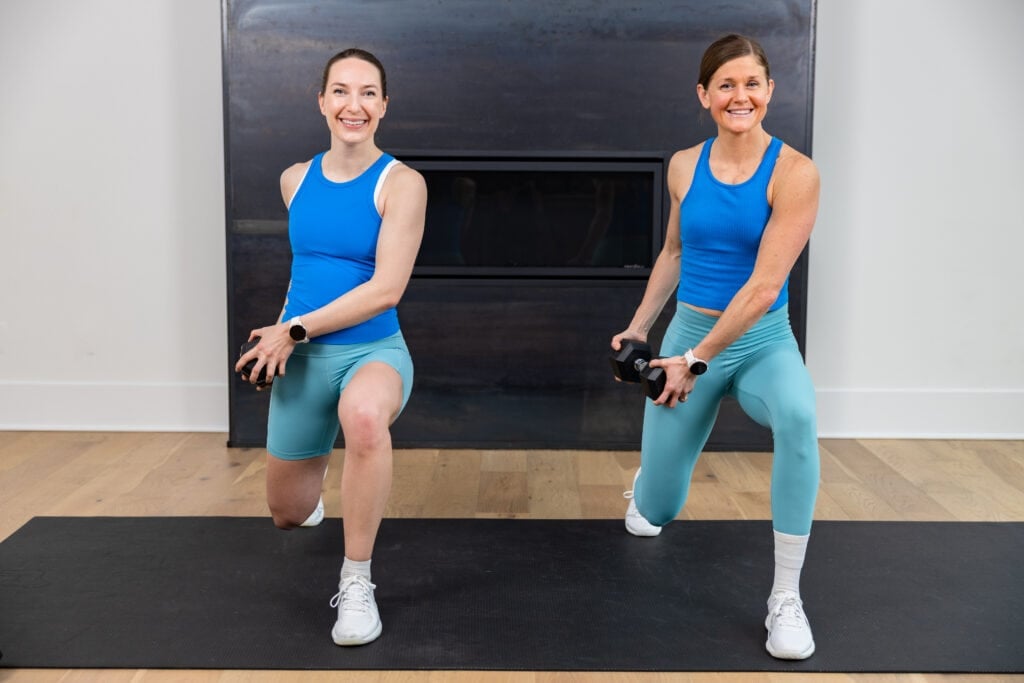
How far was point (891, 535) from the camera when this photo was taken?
2869 millimetres

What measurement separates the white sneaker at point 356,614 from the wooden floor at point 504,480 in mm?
860

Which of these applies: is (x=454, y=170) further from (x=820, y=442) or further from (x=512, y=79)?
(x=820, y=442)

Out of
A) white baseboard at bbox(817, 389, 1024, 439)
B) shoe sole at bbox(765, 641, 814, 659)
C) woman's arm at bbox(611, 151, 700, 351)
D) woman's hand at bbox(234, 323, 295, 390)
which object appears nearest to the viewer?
shoe sole at bbox(765, 641, 814, 659)

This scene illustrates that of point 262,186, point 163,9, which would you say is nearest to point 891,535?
point 262,186

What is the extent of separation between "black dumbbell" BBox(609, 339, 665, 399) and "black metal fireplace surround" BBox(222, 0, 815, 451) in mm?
1450

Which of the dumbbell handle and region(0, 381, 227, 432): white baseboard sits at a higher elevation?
the dumbbell handle

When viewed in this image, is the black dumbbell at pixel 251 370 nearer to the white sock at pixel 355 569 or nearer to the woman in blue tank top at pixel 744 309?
the white sock at pixel 355 569

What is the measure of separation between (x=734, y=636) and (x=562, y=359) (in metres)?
1.74

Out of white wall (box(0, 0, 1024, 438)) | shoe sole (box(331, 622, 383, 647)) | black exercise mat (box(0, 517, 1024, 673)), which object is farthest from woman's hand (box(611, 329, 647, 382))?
white wall (box(0, 0, 1024, 438))

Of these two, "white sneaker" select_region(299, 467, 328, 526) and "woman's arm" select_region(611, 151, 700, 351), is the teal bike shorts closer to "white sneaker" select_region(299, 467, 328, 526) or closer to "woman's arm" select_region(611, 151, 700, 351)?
"white sneaker" select_region(299, 467, 328, 526)

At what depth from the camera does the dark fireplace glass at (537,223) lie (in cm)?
384

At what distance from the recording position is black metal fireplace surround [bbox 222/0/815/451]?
12.2 feet

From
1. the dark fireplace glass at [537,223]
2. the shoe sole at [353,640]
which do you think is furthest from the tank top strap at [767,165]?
the dark fireplace glass at [537,223]

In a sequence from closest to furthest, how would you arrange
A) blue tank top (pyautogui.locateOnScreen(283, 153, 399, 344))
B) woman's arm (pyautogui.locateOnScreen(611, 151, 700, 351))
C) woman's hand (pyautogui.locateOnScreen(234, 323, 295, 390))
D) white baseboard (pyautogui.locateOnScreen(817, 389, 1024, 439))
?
1. woman's hand (pyautogui.locateOnScreen(234, 323, 295, 390))
2. blue tank top (pyautogui.locateOnScreen(283, 153, 399, 344))
3. woman's arm (pyautogui.locateOnScreen(611, 151, 700, 351))
4. white baseboard (pyautogui.locateOnScreen(817, 389, 1024, 439))
